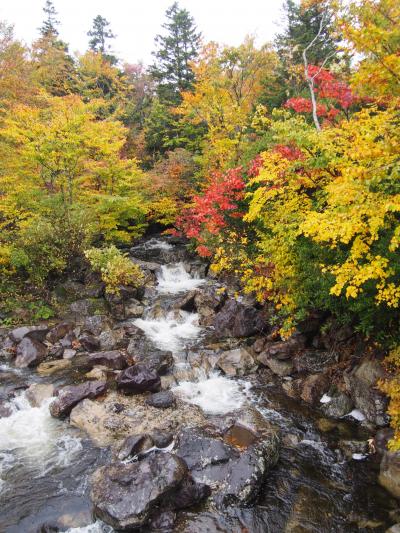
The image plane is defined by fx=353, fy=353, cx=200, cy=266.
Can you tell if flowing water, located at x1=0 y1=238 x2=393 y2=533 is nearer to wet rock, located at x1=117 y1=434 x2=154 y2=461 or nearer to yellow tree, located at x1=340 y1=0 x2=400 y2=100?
wet rock, located at x1=117 y1=434 x2=154 y2=461

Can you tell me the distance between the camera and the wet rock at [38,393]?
945 cm

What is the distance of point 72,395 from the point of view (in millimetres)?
9195

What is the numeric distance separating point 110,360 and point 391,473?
7958 millimetres

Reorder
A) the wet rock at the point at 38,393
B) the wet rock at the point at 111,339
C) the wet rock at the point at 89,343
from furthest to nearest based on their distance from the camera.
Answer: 1. the wet rock at the point at 111,339
2. the wet rock at the point at 89,343
3. the wet rock at the point at 38,393

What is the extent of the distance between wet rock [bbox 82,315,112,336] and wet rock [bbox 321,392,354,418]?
851cm

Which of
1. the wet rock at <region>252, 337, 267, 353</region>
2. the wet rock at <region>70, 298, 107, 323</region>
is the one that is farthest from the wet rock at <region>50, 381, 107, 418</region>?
the wet rock at <region>70, 298, 107, 323</region>

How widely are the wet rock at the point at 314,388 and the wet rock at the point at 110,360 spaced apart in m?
5.49

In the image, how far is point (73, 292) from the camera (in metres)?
16.1

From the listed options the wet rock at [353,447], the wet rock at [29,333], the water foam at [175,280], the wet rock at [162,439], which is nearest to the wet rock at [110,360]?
the wet rock at [29,333]

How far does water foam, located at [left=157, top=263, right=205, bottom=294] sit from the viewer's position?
18.2m

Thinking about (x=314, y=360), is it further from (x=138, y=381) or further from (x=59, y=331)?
(x=59, y=331)

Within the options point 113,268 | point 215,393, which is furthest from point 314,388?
point 113,268

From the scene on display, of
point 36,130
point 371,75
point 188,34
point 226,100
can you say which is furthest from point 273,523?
point 188,34

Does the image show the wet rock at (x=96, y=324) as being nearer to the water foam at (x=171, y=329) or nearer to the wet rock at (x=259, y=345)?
the water foam at (x=171, y=329)
